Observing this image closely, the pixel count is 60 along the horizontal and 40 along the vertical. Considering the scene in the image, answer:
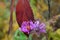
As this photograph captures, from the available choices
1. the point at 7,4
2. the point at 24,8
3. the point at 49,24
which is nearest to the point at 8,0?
the point at 7,4

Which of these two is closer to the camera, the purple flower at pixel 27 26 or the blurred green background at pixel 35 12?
the purple flower at pixel 27 26

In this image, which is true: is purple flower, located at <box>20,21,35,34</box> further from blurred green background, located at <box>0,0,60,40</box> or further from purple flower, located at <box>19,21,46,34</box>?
blurred green background, located at <box>0,0,60,40</box>

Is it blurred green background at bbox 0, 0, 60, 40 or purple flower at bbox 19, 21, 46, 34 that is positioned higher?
purple flower at bbox 19, 21, 46, 34

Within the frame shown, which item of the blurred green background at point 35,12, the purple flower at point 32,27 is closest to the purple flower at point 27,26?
the purple flower at point 32,27

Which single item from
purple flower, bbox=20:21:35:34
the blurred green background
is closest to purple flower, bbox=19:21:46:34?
purple flower, bbox=20:21:35:34

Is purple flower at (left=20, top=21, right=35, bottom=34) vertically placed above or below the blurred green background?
above

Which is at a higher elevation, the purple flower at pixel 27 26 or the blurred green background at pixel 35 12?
the purple flower at pixel 27 26

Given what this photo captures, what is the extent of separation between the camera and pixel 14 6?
1637mm

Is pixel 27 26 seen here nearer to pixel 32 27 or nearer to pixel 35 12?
pixel 32 27

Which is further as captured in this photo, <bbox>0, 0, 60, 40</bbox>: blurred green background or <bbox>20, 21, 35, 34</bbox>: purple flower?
<bbox>0, 0, 60, 40</bbox>: blurred green background

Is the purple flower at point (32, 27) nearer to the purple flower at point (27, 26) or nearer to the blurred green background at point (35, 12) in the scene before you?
the purple flower at point (27, 26)

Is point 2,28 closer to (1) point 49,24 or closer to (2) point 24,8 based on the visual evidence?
(2) point 24,8

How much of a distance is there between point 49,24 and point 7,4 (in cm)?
39

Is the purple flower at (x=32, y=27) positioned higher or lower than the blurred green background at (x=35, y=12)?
higher
